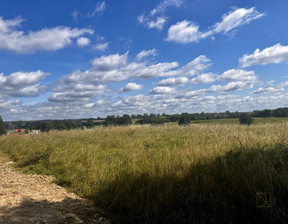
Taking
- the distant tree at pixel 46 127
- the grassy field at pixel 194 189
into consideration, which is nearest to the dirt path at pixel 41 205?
the grassy field at pixel 194 189

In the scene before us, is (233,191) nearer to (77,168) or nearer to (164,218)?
(164,218)

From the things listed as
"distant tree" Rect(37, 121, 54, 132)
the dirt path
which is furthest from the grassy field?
"distant tree" Rect(37, 121, 54, 132)

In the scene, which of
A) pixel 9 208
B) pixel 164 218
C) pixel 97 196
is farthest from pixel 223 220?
pixel 9 208

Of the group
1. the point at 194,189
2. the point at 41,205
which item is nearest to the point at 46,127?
the point at 41,205

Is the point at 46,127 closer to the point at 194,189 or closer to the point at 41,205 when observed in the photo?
the point at 41,205

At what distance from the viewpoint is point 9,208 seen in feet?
12.7

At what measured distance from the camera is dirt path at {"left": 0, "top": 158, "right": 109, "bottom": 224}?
343 cm

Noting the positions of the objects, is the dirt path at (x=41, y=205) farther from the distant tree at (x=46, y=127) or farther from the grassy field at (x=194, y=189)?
the distant tree at (x=46, y=127)

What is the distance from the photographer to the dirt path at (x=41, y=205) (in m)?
3.43

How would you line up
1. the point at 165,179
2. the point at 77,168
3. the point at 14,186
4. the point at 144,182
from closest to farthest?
the point at 165,179 < the point at 144,182 < the point at 14,186 < the point at 77,168

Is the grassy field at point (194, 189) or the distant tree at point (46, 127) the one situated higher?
the distant tree at point (46, 127)

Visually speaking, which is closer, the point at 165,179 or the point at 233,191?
the point at 233,191

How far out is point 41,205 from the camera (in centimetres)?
404

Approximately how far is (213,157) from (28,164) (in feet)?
26.0
